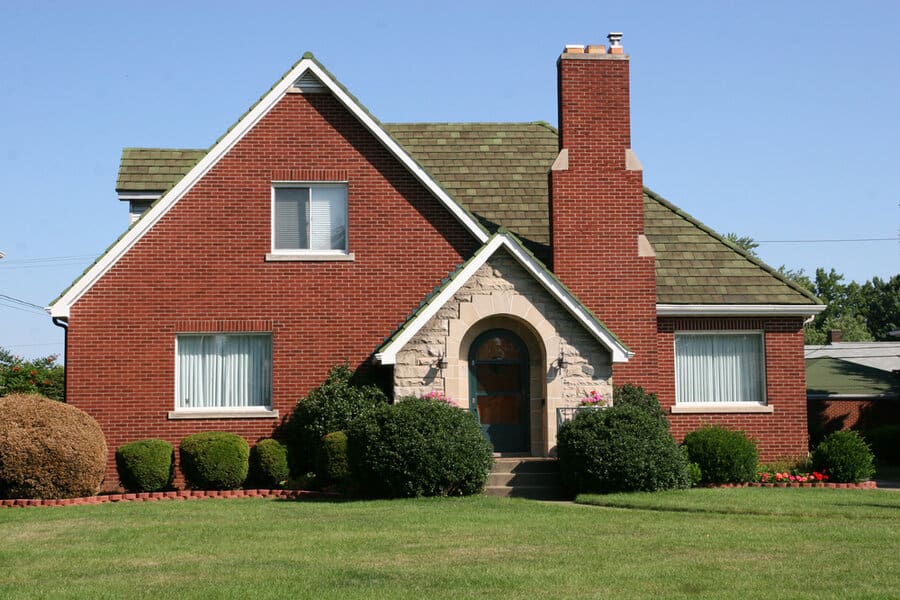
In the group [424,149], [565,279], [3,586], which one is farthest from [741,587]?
[424,149]

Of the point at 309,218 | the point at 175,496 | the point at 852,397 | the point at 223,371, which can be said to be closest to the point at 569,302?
the point at 309,218

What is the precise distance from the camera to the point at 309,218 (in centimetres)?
2153

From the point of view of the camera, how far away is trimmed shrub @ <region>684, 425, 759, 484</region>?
779 inches

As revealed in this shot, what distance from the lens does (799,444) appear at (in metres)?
21.9

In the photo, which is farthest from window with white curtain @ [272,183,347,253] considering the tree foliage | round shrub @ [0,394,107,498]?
the tree foliage

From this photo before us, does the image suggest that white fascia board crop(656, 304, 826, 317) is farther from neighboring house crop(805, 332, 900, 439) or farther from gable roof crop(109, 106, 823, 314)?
neighboring house crop(805, 332, 900, 439)

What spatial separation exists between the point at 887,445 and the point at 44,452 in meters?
22.5

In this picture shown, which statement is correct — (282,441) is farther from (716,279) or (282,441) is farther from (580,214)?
(716,279)

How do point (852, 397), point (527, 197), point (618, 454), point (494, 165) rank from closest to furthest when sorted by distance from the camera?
point (618, 454) → point (527, 197) → point (494, 165) → point (852, 397)

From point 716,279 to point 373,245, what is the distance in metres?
6.84

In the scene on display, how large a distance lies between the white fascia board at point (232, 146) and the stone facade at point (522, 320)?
1.81 m

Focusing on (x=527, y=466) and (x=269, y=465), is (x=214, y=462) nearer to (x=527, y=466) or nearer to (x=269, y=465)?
(x=269, y=465)

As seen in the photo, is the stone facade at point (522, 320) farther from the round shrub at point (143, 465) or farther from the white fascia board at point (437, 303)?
the round shrub at point (143, 465)

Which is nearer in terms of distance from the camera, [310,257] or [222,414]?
[222,414]
